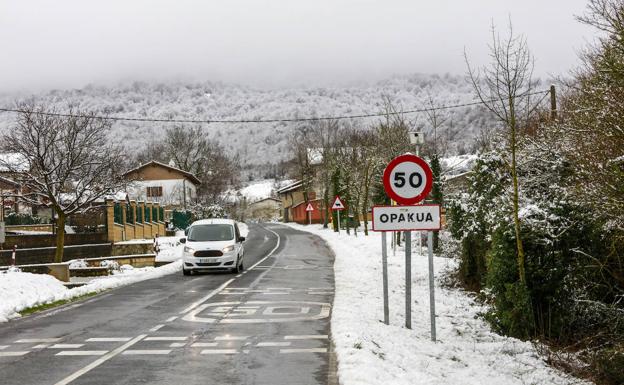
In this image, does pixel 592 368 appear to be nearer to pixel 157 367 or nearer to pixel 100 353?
pixel 157 367

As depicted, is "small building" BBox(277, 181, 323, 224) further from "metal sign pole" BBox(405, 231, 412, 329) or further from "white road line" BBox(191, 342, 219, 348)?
"white road line" BBox(191, 342, 219, 348)

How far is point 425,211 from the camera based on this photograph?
935cm

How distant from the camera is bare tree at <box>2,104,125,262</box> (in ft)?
92.1

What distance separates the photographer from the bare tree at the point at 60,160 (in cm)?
2808

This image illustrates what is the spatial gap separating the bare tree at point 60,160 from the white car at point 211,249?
314 inches

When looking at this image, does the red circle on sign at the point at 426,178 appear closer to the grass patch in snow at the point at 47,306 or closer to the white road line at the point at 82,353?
the white road line at the point at 82,353

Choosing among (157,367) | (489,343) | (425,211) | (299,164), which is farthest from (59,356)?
(299,164)

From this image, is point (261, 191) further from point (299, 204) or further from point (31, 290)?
point (31, 290)

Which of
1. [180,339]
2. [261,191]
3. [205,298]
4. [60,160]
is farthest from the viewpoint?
[261,191]

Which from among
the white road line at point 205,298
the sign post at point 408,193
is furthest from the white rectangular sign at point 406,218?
the white road line at point 205,298

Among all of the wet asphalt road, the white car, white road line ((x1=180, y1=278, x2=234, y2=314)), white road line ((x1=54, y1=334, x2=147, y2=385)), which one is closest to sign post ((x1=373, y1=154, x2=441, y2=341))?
the wet asphalt road

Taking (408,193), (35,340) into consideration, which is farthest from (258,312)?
(408,193)

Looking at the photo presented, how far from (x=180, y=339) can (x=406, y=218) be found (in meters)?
3.80

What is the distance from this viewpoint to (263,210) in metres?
172
